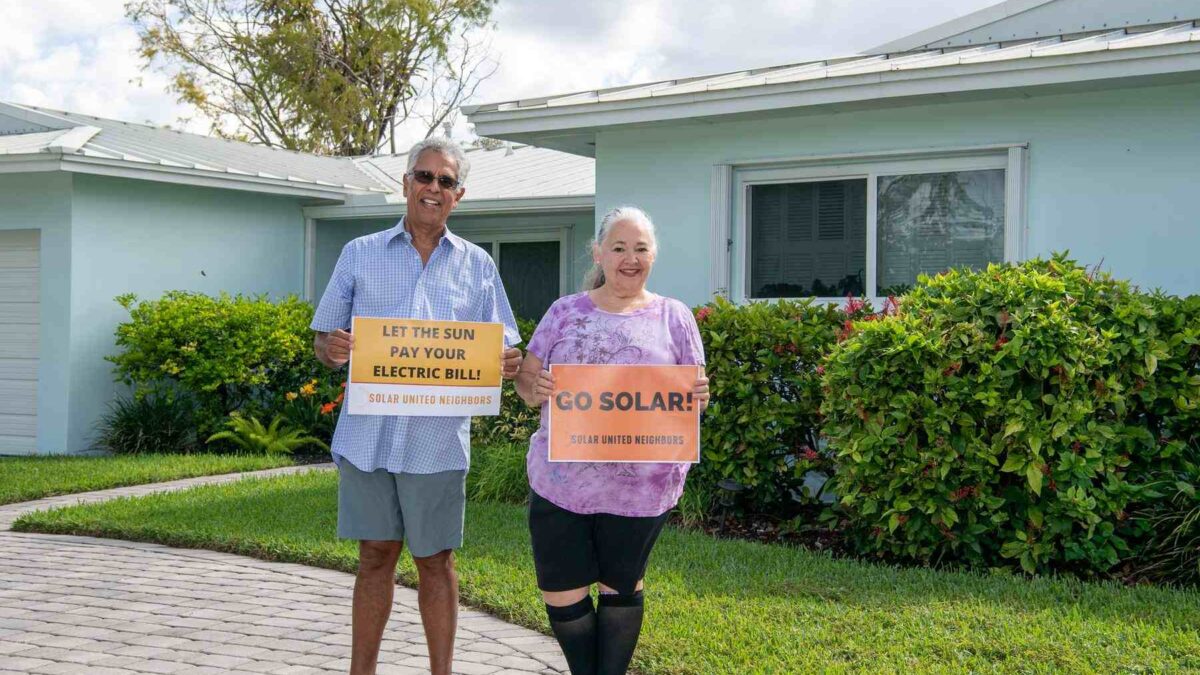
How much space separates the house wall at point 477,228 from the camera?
14883mm

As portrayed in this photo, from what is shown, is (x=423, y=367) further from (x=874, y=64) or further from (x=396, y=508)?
(x=874, y=64)

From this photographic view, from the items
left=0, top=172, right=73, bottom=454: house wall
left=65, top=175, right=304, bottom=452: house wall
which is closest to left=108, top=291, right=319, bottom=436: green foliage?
left=65, top=175, right=304, bottom=452: house wall

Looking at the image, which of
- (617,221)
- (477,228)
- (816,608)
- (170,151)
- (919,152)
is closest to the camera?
(617,221)

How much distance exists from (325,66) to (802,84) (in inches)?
1099

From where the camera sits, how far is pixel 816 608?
5.69 metres

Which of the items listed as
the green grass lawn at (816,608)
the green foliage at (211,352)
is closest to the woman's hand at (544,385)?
the green grass lawn at (816,608)

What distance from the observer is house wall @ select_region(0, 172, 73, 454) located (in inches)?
503

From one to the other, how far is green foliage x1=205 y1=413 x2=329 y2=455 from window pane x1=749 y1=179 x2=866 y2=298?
502 centimetres

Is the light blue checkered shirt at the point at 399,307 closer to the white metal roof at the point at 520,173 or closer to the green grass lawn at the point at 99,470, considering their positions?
the green grass lawn at the point at 99,470

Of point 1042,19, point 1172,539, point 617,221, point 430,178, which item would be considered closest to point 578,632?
point 617,221

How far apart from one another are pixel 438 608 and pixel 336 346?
96cm

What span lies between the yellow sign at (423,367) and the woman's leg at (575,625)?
27.5 inches

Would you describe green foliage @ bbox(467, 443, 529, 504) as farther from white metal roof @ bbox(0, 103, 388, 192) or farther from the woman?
white metal roof @ bbox(0, 103, 388, 192)

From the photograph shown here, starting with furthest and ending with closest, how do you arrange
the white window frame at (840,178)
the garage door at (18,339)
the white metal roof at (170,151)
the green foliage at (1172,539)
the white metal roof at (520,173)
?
the white metal roof at (520,173) < the garage door at (18,339) < the white metal roof at (170,151) < the white window frame at (840,178) < the green foliage at (1172,539)
